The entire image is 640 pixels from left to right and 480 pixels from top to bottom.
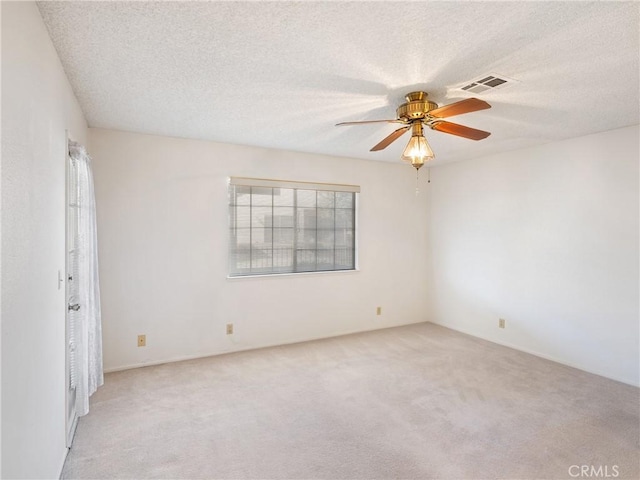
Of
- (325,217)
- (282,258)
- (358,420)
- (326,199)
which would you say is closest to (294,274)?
(282,258)

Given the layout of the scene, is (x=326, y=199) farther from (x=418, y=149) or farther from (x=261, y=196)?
(x=418, y=149)

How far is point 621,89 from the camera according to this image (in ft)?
7.96

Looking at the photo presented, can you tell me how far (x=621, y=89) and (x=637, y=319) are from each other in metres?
2.14

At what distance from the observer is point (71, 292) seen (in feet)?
7.83

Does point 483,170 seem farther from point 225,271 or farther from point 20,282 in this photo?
point 20,282

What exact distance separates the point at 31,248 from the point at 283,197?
3.05 m

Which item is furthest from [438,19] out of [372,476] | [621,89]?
[372,476]

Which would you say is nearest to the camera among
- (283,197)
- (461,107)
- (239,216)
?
(461,107)

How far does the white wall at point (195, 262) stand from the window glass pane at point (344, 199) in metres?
0.15

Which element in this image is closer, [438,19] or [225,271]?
[438,19]

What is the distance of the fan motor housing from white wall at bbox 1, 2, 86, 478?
2060 millimetres

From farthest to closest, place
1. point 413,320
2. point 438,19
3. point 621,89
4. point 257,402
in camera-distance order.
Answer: point 413,320 < point 257,402 < point 621,89 < point 438,19

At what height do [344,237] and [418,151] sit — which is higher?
[418,151]

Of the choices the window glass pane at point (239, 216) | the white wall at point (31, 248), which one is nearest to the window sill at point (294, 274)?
the window glass pane at point (239, 216)
